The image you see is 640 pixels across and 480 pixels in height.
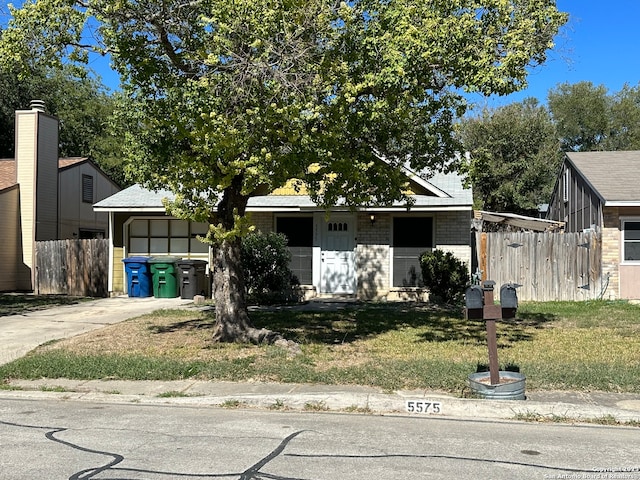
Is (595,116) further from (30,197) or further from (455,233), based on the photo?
(30,197)

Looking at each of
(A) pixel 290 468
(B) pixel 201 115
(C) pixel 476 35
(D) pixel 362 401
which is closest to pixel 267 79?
(B) pixel 201 115

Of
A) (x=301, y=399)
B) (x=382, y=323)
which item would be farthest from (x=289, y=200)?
(x=301, y=399)

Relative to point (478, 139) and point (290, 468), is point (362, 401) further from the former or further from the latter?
point (478, 139)

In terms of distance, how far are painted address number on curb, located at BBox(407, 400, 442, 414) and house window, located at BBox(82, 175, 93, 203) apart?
21693 mm

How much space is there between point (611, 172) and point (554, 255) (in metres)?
4.23

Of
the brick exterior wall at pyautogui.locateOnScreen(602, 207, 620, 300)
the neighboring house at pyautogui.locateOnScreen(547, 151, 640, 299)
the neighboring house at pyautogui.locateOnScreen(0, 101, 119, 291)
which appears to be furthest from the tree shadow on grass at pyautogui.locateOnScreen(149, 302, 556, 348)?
the neighboring house at pyautogui.locateOnScreen(0, 101, 119, 291)

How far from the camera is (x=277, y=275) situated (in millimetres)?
17969

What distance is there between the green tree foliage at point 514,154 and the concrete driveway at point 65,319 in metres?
24.7

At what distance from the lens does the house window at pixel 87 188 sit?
26.4 meters

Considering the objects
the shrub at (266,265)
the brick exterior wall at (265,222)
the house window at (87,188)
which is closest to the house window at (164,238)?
the brick exterior wall at (265,222)

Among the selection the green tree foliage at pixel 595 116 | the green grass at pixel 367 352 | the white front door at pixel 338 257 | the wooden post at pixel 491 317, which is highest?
the green tree foliage at pixel 595 116

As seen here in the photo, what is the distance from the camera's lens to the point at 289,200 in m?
18.9

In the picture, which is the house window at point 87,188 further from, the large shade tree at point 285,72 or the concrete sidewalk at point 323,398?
the concrete sidewalk at point 323,398

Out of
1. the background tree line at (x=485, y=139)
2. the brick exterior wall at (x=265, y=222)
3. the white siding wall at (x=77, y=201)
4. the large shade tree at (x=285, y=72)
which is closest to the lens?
the large shade tree at (x=285, y=72)
